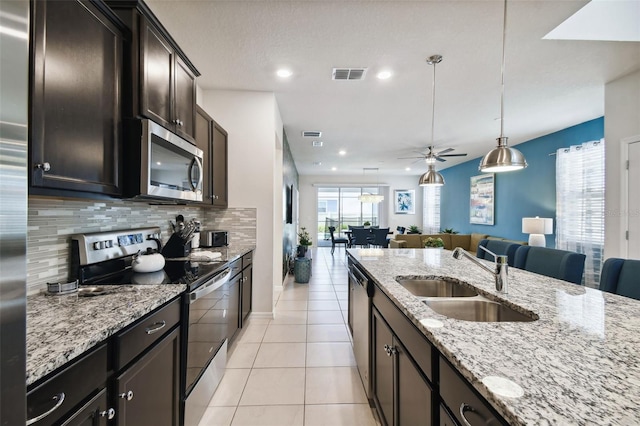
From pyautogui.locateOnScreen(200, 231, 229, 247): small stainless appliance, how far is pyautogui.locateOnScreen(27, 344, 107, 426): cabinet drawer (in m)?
2.11

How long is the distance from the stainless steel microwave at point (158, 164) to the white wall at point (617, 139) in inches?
168

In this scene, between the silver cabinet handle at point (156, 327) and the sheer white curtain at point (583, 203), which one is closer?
the silver cabinet handle at point (156, 327)

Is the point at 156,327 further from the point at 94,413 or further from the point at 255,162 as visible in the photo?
the point at 255,162

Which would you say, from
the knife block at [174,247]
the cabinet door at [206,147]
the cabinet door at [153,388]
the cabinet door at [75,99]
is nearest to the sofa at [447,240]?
the cabinet door at [206,147]

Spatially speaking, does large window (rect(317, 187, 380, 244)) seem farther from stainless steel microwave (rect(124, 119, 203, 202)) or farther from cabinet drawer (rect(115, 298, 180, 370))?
cabinet drawer (rect(115, 298, 180, 370))

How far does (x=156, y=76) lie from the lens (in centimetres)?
163

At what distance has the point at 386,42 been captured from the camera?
228cm

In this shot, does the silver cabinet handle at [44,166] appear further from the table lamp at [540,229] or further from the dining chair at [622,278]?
the table lamp at [540,229]

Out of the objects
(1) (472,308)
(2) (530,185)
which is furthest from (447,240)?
(1) (472,308)

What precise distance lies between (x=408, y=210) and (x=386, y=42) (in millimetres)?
8725

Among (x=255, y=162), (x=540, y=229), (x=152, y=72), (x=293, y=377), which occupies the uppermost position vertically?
(x=152, y=72)

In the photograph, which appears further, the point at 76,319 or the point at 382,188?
the point at 382,188

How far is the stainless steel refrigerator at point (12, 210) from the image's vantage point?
0.45 meters

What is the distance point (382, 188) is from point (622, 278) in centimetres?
877
